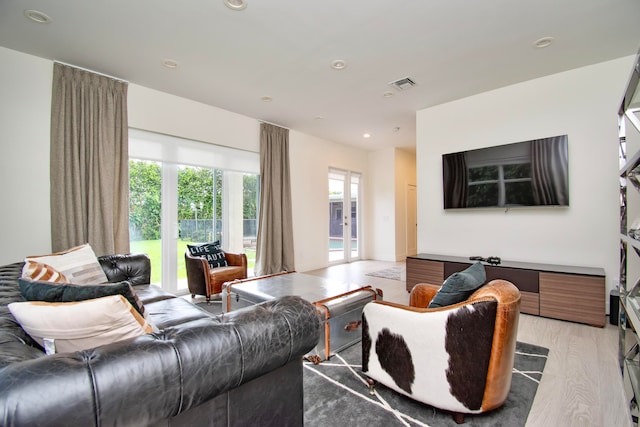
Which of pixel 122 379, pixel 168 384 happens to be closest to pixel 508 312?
pixel 168 384

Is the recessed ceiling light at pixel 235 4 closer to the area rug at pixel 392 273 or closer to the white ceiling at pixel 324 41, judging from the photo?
the white ceiling at pixel 324 41

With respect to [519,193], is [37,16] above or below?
above

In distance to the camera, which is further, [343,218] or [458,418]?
[343,218]

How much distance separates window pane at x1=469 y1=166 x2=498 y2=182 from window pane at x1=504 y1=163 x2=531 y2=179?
121 mm

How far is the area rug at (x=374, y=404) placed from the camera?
1.59m

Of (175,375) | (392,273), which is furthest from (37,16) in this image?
(392,273)

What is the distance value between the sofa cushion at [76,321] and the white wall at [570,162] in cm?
414

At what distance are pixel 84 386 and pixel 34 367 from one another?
4.8 inches

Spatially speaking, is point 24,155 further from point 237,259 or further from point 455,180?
point 455,180

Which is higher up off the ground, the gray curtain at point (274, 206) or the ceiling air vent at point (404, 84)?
the ceiling air vent at point (404, 84)

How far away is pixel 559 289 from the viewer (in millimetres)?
3027

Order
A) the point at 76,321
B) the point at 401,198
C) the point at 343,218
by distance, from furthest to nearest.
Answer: the point at 401,198 < the point at 343,218 < the point at 76,321

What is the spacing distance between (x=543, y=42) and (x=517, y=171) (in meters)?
1.41

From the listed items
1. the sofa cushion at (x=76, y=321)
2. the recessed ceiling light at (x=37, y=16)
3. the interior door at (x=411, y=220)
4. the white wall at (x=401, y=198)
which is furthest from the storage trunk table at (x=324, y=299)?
the interior door at (x=411, y=220)
